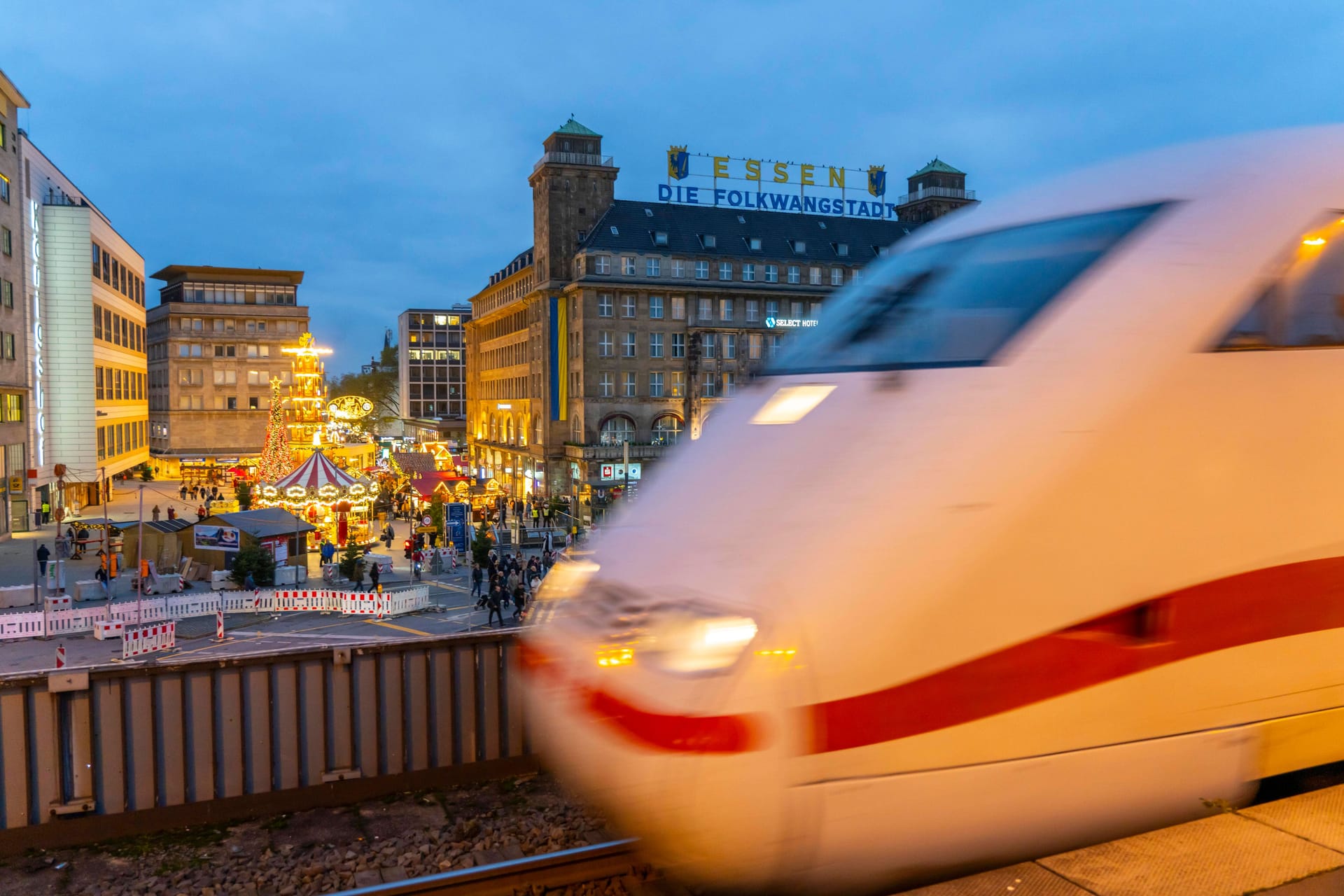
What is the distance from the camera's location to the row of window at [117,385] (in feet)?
204

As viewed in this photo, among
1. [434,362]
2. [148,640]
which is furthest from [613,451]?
[434,362]

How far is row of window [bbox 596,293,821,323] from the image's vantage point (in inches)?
2749

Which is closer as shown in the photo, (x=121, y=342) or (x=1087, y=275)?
(x=1087, y=275)

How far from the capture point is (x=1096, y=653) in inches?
174

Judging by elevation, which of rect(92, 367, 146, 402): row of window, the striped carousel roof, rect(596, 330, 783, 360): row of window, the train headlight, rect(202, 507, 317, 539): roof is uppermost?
rect(596, 330, 783, 360): row of window

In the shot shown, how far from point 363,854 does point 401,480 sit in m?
56.4

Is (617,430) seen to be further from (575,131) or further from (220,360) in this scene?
(220,360)

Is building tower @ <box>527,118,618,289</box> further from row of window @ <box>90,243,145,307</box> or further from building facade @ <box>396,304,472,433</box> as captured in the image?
building facade @ <box>396,304,472,433</box>

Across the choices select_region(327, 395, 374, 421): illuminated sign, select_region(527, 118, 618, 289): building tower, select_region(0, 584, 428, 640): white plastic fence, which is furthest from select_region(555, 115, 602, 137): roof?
select_region(0, 584, 428, 640): white plastic fence

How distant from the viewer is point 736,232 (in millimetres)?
73875

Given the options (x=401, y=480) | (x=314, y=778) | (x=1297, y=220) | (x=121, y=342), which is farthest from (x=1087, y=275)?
(x=121, y=342)

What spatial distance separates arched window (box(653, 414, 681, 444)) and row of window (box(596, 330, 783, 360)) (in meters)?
4.44

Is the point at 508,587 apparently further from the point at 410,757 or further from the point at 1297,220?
the point at 1297,220

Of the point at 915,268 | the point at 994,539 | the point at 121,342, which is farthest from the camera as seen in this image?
the point at 121,342
